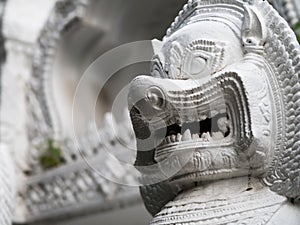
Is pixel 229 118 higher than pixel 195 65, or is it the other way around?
pixel 195 65

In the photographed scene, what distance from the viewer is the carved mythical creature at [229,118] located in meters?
1.36

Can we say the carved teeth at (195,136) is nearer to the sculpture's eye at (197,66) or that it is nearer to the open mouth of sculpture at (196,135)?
the open mouth of sculpture at (196,135)

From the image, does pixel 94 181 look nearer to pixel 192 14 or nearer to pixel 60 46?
pixel 60 46

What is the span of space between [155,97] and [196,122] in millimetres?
95

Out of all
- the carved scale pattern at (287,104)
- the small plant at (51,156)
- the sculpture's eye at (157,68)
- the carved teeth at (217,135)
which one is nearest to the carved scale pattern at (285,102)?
the carved scale pattern at (287,104)

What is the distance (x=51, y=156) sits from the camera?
488 cm

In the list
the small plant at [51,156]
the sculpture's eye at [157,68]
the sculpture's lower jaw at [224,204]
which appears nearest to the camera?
the sculpture's lower jaw at [224,204]

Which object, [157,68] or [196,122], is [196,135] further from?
[157,68]

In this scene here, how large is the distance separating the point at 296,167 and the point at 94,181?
3.15 meters

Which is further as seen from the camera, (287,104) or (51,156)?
(51,156)

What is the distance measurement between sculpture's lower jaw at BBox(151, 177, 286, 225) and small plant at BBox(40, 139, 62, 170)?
347cm

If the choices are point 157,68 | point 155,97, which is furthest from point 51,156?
point 155,97

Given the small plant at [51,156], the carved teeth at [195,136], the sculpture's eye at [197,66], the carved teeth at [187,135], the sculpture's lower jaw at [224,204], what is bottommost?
the sculpture's lower jaw at [224,204]

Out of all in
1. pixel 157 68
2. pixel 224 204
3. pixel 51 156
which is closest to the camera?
pixel 224 204
